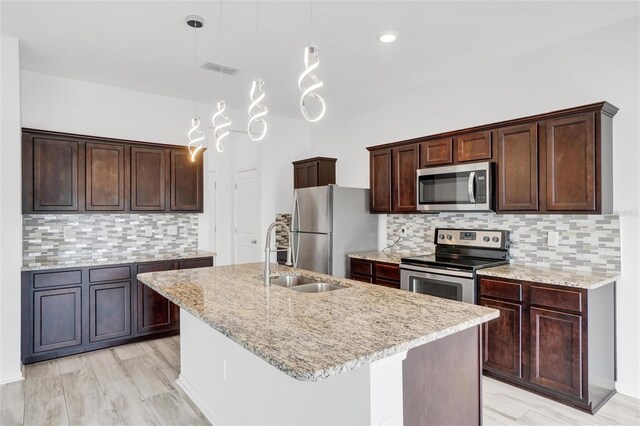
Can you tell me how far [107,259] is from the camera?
3846 millimetres

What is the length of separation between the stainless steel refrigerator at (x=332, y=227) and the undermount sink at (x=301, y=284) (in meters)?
1.56

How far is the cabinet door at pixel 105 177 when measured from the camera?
3910 mm

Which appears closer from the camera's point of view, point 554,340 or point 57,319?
point 554,340

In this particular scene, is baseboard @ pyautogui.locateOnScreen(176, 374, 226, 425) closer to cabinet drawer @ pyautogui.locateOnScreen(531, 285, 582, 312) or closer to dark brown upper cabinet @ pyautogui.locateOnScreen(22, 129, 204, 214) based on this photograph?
dark brown upper cabinet @ pyautogui.locateOnScreen(22, 129, 204, 214)

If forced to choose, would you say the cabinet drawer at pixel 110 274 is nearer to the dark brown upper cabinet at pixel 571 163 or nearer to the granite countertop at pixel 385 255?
the granite countertop at pixel 385 255

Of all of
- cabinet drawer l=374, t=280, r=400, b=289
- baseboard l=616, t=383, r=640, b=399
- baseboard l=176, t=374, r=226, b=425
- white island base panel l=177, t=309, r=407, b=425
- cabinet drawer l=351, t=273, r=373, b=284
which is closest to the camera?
white island base panel l=177, t=309, r=407, b=425

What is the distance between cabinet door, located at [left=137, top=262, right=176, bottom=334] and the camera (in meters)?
3.91

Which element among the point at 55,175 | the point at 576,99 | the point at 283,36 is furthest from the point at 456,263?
the point at 55,175

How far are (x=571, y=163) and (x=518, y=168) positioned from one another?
15.5 inches

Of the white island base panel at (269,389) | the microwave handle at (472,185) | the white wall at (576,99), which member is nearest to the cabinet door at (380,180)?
the white wall at (576,99)

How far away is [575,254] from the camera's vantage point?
Answer: 10.0ft

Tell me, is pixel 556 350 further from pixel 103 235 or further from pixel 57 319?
pixel 103 235

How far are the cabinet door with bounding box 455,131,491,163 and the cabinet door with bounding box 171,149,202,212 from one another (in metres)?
2.91

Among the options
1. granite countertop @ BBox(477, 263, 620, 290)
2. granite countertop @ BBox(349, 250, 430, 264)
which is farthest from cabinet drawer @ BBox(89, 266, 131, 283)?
granite countertop @ BBox(477, 263, 620, 290)
